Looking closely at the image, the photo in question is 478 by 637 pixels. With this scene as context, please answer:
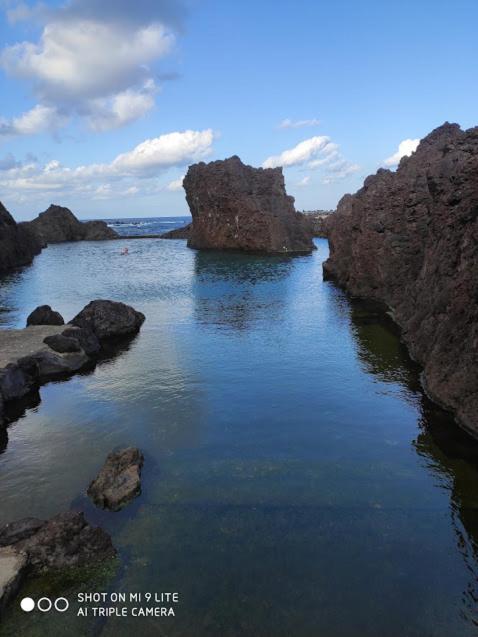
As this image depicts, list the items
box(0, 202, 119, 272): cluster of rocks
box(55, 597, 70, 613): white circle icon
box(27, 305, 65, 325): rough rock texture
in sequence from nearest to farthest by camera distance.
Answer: box(55, 597, 70, 613): white circle icon → box(27, 305, 65, 325): rough rock texture → box(0, 202, 119, 272): cluster of rocks

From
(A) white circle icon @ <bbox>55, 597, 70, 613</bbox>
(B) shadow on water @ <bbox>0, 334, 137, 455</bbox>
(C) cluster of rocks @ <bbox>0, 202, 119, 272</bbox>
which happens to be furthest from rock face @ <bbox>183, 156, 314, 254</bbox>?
(A) white circle icon @ <bbox>55, 597, 70, 613</bbox>

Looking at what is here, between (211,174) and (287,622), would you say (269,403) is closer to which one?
(287,622)

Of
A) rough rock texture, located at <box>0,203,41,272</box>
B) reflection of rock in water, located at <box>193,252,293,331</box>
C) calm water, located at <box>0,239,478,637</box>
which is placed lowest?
calm water, located at <box>0,239,478,637</box>

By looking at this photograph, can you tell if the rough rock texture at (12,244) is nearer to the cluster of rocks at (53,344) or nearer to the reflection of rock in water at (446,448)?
the cluster of rocks at (53,344)

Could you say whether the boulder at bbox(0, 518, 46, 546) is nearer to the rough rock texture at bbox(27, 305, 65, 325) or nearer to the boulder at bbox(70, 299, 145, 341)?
the boulder at bbox(70, 299, 145, 341)

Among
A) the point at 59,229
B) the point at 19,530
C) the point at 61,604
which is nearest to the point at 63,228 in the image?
the point at 59,229

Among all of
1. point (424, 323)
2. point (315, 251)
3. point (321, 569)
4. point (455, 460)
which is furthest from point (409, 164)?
point (315, 251)

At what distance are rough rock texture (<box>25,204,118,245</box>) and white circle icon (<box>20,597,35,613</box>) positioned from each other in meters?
146

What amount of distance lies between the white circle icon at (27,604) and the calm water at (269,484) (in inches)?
14.8

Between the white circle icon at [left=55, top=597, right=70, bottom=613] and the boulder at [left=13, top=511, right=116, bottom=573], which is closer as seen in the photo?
the white circle icon at [left=55, top=597, right=70, bottom=613]

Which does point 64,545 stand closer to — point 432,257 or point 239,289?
point 432,257

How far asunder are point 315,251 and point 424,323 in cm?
8298

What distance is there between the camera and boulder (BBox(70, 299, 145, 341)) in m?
40.5

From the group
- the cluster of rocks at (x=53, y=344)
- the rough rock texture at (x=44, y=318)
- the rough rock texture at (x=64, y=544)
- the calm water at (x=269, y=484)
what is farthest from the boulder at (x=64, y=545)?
the rough rock texture at (x=44, y=318)
